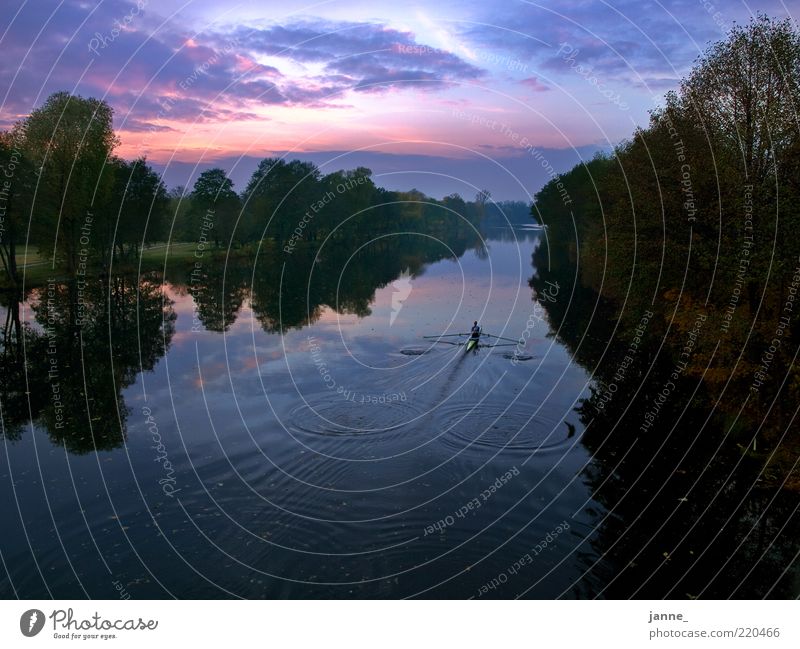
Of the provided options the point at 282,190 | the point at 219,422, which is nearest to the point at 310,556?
the point at 219,422

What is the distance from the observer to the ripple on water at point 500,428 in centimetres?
3162

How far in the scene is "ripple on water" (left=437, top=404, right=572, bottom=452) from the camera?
31622 mm

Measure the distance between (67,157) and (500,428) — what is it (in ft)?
225

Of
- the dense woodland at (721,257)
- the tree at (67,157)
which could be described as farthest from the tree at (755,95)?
the tree at (67,157)

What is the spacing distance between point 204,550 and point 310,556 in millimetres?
3606

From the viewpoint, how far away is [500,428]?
3362 cm

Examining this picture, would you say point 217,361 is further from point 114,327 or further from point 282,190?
point 282,190

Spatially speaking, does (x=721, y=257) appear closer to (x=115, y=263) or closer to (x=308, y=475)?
(x=308, y=475)

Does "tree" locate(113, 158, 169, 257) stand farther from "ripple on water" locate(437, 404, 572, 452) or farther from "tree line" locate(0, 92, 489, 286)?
"ripple on water" locate(437, 404, 572, 452)

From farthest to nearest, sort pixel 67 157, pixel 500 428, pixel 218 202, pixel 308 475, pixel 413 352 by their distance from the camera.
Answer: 1. pixel 218 202
2. pixel 67 157
3. pixel 413 352
4. pixel 500 428
5. pixel 308 475

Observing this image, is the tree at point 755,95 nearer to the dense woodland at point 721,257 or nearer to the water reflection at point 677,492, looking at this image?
the dense woodland at point 721,257

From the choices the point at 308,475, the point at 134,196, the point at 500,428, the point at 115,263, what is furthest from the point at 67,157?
the point at 500,428
